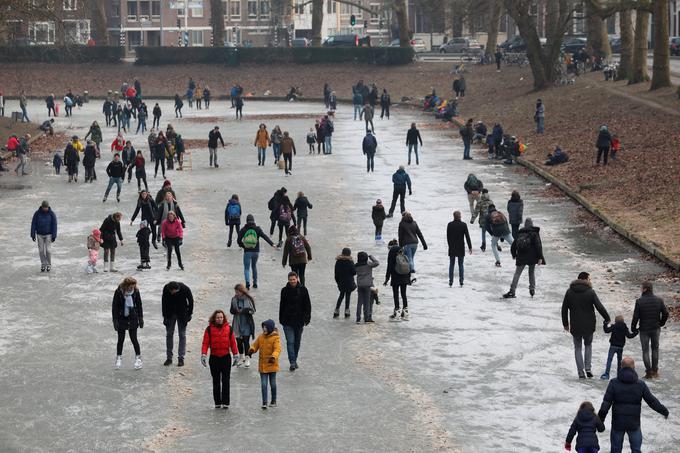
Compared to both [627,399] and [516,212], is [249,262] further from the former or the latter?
[627,399]

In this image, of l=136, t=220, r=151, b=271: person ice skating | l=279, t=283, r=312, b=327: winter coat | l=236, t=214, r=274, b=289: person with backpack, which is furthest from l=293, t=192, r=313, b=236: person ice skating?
l=279, t=283, r=312, b=327: winter coat

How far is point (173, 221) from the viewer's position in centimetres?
2517

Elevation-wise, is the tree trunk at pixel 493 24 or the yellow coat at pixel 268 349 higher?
the tree trunk at pixel 493 24

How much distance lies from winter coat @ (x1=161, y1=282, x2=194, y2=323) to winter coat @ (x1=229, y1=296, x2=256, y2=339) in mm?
687

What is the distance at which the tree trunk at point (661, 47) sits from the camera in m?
48.6

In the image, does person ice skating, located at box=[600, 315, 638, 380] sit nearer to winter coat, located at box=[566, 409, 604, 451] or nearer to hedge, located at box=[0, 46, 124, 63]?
winter coat, located at box=[566, 409, 604, 451]

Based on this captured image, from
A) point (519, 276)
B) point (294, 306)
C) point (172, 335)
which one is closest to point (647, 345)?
point (294, 306)

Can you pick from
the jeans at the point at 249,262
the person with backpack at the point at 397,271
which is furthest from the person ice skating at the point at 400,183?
the person with backpack at the point at 397,271

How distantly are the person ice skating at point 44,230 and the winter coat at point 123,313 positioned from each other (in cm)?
803

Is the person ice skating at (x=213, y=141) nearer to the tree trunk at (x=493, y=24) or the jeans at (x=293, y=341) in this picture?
the jeans at (x=293, y=341)

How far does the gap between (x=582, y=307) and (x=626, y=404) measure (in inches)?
152

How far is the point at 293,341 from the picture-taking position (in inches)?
720

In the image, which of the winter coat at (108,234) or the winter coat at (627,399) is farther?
the winter coat at (108,234)

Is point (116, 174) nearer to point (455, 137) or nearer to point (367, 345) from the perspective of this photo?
point (367, 345)
